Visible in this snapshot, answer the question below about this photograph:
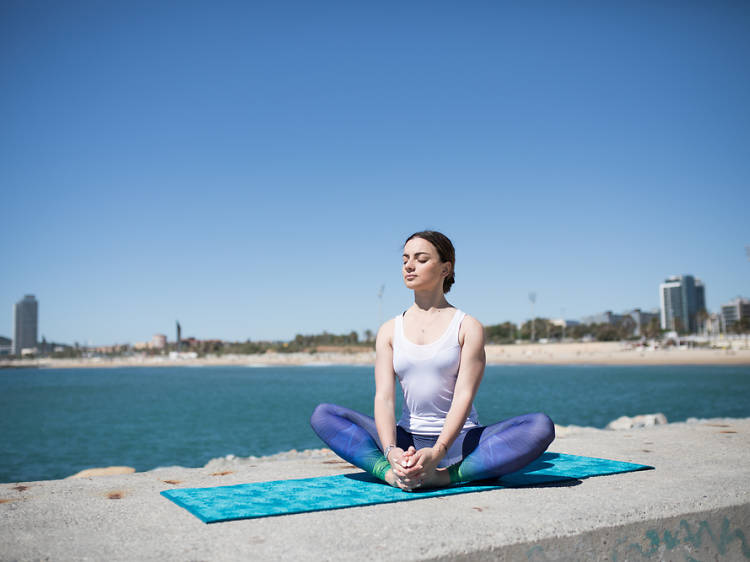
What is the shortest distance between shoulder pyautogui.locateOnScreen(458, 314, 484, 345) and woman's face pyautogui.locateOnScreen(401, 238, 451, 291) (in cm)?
34

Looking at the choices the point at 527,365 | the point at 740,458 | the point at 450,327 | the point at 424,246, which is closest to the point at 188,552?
the point at 450,327

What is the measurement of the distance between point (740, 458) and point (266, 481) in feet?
12.0

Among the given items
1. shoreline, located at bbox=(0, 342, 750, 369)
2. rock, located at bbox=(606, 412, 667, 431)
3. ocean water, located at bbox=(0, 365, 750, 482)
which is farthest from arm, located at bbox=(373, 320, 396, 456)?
shoreline, located at bbox=(0, 342, 750, 369)

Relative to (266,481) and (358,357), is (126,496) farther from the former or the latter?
(358,357)

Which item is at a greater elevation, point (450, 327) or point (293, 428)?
point (450, 327)

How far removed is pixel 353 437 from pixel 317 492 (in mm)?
432

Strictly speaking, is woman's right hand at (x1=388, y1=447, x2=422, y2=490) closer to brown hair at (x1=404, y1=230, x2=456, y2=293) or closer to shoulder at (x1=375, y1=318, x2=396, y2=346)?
shoulder at (x1=375, y1=318, x2=396, y2=346)

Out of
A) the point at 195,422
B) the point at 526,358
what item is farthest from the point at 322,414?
the point at 526,358

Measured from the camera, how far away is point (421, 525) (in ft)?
9.04

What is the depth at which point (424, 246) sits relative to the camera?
12.6 ft

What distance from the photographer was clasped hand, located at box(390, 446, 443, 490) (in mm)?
3275

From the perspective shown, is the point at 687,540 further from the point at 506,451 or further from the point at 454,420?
the point at 454,420

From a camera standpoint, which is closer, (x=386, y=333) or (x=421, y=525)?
(x=421, y=525)

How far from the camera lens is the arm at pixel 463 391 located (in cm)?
333
